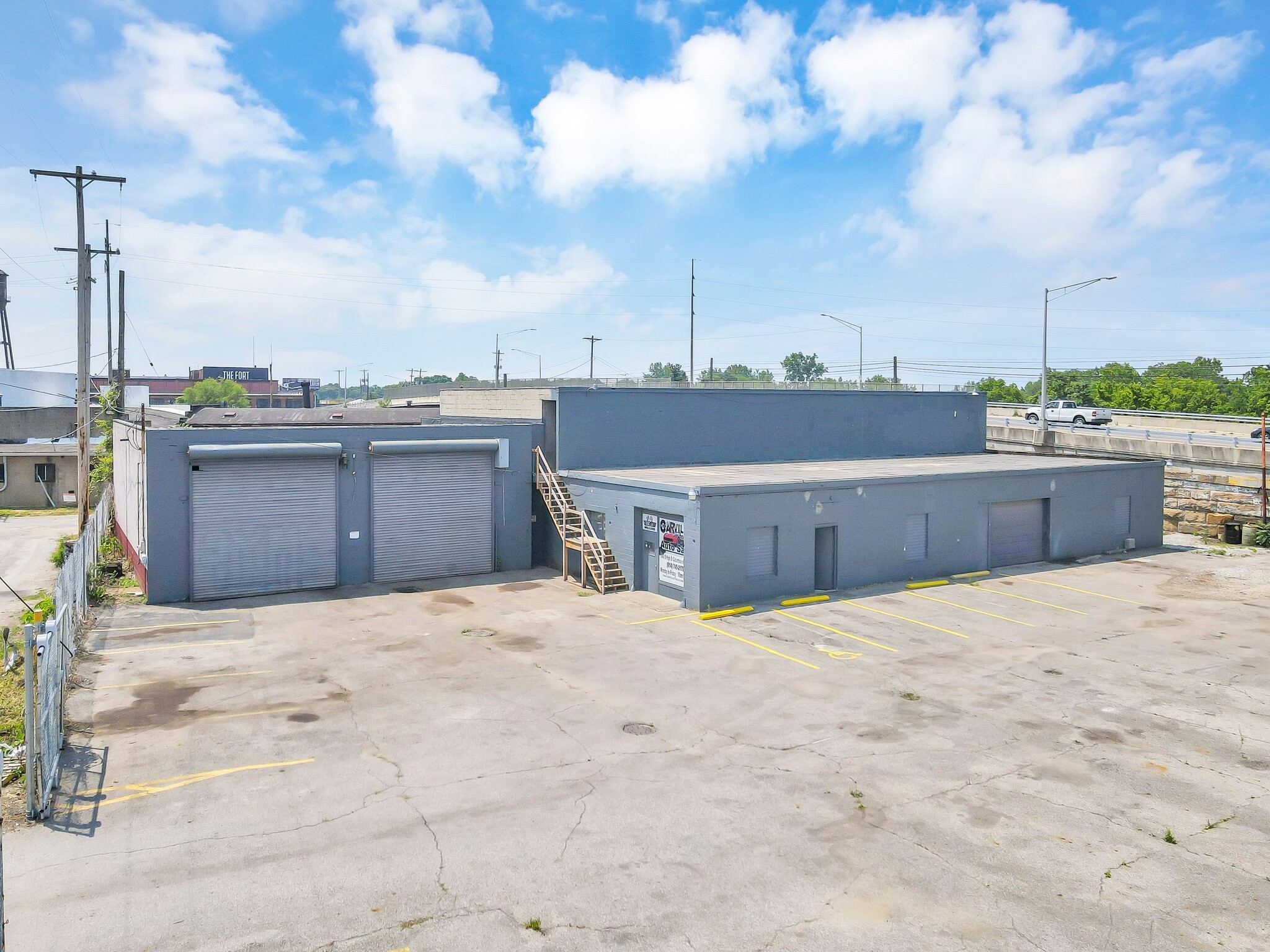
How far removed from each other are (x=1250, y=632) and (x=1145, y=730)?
9.06 meters

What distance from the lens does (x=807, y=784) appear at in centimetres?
1162

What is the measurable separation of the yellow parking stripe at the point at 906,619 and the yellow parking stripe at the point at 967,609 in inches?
77.5

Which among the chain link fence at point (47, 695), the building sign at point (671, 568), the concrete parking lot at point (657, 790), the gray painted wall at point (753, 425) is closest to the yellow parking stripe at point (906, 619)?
the concrete parking lot at point (657, 790)

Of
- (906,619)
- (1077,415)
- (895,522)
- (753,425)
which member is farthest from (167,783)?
(1077,415)

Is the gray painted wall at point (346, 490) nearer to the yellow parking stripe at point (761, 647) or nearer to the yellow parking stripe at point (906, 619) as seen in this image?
the yellow parking stripe at point (761, 647)

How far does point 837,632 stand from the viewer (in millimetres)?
19984

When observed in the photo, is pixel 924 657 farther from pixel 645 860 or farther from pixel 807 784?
pixel 645 860

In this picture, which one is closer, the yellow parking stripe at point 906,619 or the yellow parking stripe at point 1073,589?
the yellow parking stripe at point 906,619

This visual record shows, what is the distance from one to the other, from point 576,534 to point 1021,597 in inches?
528

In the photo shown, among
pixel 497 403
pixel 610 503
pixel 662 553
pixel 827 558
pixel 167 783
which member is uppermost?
pixel 497 403

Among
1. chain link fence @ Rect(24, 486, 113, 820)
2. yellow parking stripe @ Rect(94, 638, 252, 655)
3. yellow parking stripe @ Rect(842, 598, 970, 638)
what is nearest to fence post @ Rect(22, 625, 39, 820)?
chain link fence @ Rect(24, 486, 113, 820)

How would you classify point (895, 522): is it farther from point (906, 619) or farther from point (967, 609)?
point (906, 619)

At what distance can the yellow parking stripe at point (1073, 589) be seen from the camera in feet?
77.2

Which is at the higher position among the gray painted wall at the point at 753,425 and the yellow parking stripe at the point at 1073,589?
the gray painted wall at the point at 753,425
